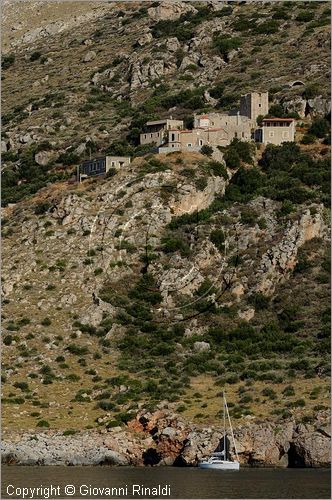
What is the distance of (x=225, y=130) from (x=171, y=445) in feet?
133

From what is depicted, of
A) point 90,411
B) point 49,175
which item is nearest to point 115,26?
point 49,175

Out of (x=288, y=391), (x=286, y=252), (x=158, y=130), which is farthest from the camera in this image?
(x=158, y=130)

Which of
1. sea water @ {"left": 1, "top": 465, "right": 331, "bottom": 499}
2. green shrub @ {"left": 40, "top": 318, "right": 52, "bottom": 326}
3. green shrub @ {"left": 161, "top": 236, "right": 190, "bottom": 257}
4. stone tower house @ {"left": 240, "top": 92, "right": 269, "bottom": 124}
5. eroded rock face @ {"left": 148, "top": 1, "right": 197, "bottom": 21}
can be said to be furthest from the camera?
eroded rock face @ {"left": 148, "top": 1, "right": 197, "bottom": 21}

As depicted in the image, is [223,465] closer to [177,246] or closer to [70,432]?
[70,432]

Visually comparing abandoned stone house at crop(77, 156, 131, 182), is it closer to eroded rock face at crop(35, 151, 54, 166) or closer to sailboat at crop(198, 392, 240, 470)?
eroded rock face at crop(35, 151, 54, 166)

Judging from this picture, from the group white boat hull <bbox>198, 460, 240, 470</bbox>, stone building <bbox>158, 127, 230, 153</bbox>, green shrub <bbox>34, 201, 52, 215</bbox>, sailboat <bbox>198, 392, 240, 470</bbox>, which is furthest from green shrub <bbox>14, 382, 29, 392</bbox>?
stone building <bbox>158, 127, 230, 153</bbox>

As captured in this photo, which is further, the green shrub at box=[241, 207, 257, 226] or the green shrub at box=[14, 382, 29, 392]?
the green shrub at box=[241, 207, 257, 226]

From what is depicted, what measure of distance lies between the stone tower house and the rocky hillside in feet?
7.26

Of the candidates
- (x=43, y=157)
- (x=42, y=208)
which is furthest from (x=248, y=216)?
(x=43, y=157)

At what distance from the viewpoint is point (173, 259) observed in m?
104

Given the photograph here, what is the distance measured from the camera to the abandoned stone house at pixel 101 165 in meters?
116

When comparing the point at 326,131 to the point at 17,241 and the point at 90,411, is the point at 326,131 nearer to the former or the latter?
the point at 17,241

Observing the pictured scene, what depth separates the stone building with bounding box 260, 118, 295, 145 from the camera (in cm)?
11850

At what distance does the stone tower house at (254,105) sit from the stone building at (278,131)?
3157 mm
